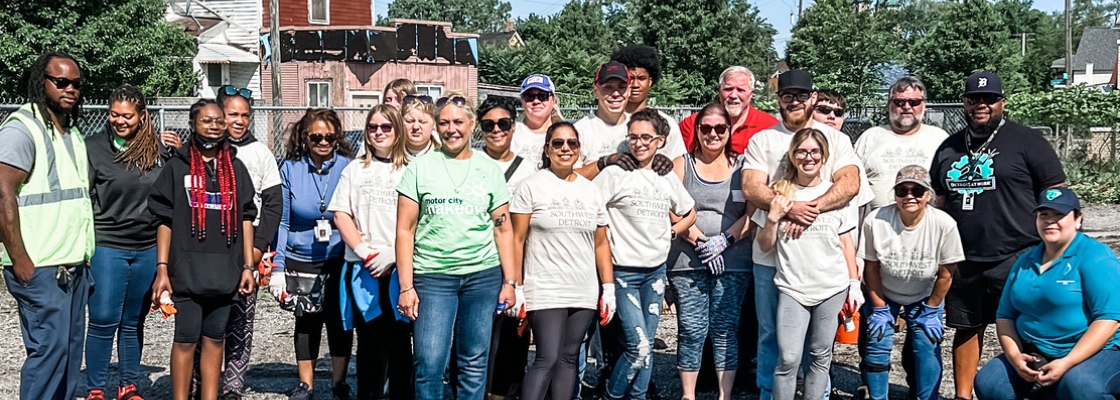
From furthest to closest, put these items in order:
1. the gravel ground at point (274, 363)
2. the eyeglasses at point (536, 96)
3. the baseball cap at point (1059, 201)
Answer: the gravel ground at point (274, 363) < the eyeglasses at point (536, 96) < the baseball cap at point (1059, 201)

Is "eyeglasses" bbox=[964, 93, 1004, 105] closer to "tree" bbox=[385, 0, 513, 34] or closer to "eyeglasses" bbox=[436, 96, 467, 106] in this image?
"eyeglasses" bbox=[436, 96, 467, 106]

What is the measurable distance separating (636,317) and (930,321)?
5.41 ft

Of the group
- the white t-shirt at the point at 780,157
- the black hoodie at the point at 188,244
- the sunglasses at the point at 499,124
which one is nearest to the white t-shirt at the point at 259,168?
the black hoodie at the point at 188,244

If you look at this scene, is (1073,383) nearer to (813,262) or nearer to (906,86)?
(813,262)

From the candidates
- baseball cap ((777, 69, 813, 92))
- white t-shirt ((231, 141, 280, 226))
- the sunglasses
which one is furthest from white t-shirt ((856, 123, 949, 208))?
white t-shirt ((231, 141, 280, 226))

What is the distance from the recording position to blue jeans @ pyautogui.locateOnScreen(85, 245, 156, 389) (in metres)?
5.26

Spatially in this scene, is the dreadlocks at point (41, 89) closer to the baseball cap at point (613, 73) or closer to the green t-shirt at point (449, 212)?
the green t-shirt at point (449, 212)

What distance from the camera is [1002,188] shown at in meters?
5.38

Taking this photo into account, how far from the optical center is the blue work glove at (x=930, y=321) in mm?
5418

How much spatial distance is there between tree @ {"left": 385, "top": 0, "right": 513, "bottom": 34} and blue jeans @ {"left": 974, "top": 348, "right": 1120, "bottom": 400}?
102169mm

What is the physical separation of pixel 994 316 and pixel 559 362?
8.48 feet

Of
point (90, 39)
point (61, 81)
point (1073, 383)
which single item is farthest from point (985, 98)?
point (90, 39)

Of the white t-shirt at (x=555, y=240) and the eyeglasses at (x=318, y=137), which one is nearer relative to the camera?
the white t-shirt at (x=555, y=240)

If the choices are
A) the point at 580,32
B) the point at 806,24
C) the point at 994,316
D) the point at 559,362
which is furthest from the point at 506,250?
the point at 580,32
